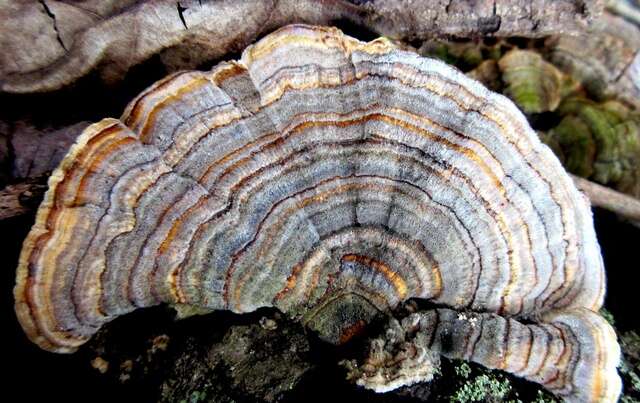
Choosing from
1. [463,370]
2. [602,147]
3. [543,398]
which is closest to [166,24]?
[463,370]

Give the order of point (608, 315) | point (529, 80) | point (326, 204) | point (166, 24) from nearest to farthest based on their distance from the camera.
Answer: point (326, 204) → point (166, 24) → point (608, 315) → point (529, 80)

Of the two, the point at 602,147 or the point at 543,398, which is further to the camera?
the point at 602,147

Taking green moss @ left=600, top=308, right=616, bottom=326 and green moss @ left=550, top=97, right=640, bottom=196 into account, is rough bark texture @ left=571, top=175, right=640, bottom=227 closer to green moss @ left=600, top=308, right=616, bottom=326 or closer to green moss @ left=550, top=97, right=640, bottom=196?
green moss @ left=550, top=97, right=640, bottom=196

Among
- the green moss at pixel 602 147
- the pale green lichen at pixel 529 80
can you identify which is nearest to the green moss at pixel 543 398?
the green moss at pixel 602 147

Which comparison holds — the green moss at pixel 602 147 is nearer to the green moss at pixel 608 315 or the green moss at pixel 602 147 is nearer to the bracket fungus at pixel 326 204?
the green moss at pixel 608 315

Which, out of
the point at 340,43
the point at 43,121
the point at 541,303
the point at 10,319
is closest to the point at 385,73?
the point at 340,43

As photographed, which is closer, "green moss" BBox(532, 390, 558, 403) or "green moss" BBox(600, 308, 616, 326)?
"green moss" BBox(532, 390, 558, 403)

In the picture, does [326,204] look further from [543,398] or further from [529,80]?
[529,80]

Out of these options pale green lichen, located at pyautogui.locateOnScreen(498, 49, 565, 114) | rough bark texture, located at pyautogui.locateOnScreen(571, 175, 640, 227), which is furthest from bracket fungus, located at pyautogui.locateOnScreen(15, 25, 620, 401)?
pale green lichen, located at pyautogui.locateOnScreen(498, 49, 565, 114)
